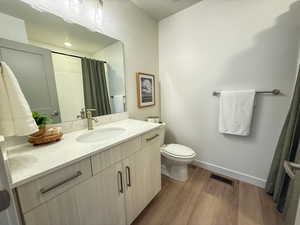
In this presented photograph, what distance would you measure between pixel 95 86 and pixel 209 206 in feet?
5.72

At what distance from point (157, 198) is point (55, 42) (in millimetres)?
1842

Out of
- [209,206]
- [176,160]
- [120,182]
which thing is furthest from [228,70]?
[120,182]

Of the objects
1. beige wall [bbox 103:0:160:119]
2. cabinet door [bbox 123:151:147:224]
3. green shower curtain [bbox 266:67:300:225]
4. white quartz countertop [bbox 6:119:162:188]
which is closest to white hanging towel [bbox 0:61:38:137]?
white quartz countertop [bbox 6:119:162:188]

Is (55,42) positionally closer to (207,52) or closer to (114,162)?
(114,162)

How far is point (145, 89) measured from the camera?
1920 millimetres

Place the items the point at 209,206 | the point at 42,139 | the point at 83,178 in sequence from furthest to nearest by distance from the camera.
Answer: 1. the point at 209,206
2. the point at 42,139
3. the point at 83,178

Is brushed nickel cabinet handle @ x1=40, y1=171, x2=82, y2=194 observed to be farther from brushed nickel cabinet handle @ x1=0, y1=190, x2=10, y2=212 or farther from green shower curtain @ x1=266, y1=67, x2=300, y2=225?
green shower curtain @ x1=266, y1=67, x2=300, y2=225

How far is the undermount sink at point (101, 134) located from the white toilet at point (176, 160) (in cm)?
73

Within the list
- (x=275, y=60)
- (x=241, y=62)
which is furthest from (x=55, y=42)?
(x=275, y=60)

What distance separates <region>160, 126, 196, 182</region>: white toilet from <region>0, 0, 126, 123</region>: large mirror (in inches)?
35.7

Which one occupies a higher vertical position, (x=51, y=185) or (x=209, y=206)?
(x=51, y=185)

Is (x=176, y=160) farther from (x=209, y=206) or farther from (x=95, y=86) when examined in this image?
(x=95, y=86)

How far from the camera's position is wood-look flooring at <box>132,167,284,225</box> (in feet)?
3.93

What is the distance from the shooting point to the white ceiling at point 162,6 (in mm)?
1636
